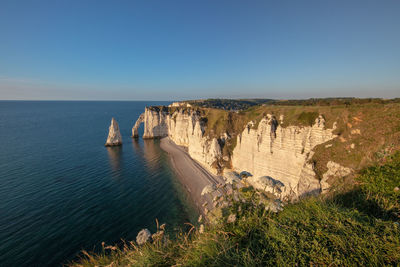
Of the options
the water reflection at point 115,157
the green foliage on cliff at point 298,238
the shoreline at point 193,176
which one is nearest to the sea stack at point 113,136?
the water reflection at point 115,157

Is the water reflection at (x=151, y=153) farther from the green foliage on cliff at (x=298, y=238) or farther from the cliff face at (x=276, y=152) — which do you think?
the green foliage on cliff at (x=298, y=238)

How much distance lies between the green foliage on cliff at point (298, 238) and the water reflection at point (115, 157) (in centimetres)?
4146

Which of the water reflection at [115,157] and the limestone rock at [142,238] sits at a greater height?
the limestone rock at [142,238]

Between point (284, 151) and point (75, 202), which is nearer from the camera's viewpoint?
point (284, 151)

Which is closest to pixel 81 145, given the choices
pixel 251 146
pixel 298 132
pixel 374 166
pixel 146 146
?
pixel 146 146

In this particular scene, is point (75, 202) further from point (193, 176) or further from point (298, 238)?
point (298, 238)

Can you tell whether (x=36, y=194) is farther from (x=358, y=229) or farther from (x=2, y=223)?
(x=358, y=229)

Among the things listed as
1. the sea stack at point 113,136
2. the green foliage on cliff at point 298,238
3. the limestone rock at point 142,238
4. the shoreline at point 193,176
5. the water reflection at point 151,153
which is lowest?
the shoreline at point 193,176

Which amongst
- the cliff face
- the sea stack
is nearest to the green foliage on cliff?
the cliff face

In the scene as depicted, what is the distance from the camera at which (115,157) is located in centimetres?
4922

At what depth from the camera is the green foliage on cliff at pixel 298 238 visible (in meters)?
3.02

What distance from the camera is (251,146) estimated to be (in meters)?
31.0

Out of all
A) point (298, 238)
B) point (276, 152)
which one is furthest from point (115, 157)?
point (298, 238)

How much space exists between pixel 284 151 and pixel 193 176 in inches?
828
